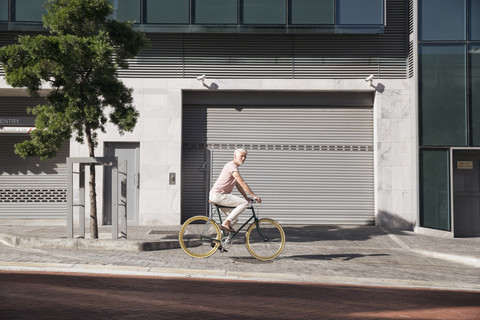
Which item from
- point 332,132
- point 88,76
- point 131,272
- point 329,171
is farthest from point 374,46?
point 131,272

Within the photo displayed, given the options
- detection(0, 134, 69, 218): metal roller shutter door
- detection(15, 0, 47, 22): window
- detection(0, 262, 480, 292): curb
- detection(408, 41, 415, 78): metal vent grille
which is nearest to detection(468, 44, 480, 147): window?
detection(408, 41, 415, 78): metal vent grille

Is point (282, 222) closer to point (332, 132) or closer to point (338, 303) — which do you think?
point (332, 132)

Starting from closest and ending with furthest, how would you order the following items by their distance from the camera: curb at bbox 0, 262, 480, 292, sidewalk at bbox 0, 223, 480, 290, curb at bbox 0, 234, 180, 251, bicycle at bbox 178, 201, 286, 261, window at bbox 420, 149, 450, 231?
curb at bbox 0, 262, 480, 292
sidewalk at bbox 0, 223, 480, 290
bicycle at bbox 178, 201, 286, 261
curb at bbox 0, 234, 180, 251
window at bbox 420, 149, 450, 231

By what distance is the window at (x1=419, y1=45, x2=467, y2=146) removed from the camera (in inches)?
591

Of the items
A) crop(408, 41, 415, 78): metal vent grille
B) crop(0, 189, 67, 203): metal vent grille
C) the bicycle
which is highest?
crop(408, 41, 415, 78): metal vent grille

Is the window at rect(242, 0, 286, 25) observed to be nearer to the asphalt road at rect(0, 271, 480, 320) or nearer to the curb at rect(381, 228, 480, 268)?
the curb at rect(381, 228, 480, 268)

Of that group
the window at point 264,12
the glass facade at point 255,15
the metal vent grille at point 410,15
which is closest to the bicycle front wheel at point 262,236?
the glass facade at point 255,15

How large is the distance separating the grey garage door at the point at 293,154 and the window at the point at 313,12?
229 centimetres

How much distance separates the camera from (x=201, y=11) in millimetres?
15773

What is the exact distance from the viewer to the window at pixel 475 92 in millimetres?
14938

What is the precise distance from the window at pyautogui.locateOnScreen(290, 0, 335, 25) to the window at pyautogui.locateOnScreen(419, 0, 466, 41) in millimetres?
2590

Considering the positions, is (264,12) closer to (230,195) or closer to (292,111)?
(292,111)

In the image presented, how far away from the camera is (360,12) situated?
15.7 meters

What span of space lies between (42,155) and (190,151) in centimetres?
609
